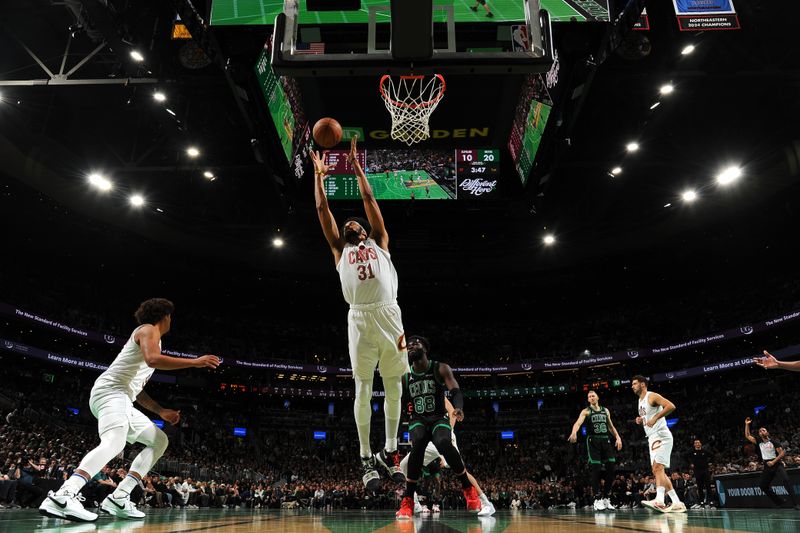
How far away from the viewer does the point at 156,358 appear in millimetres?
4484

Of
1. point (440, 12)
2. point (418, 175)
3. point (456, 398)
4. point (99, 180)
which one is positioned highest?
point (99, 180)

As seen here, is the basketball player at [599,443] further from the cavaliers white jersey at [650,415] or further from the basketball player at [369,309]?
the basketball player at [369,309]

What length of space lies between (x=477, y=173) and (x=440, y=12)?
5754 mm

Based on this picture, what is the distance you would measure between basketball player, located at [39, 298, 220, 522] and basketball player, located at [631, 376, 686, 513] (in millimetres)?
6105

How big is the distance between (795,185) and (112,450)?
24541mm

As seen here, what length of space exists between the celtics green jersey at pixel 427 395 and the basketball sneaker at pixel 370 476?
0.69m

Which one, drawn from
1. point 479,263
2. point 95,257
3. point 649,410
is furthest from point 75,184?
point 649,410

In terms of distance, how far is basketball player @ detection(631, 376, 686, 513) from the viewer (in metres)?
7.39

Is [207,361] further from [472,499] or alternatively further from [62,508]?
[472,499]

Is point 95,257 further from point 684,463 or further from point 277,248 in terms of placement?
point 684,463

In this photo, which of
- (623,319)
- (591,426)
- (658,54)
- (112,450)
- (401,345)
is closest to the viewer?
(112,450)

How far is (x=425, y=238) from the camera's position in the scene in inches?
975

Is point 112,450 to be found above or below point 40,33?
below

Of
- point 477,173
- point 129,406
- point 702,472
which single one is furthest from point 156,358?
point 702,472
